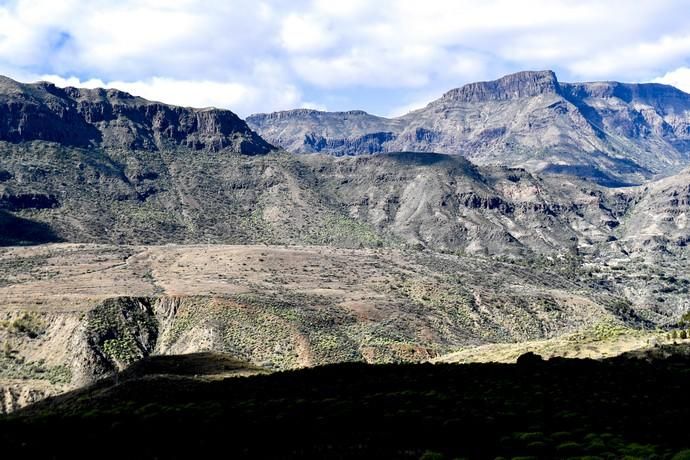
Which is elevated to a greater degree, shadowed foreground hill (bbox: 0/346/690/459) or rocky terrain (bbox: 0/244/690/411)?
shadowed foreground hill (bbox: 0/346/690/459)

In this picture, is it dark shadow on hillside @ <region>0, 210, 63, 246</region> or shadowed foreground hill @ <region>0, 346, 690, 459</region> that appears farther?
dark shadow on hillside @ <region>0, 210, 63, 246</region>

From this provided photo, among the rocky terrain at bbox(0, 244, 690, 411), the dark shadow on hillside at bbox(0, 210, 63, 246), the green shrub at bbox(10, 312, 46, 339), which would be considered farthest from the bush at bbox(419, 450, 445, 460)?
the dark shadow on hillside at bbox(0, 210, 63, 246)

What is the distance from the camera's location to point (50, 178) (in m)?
188

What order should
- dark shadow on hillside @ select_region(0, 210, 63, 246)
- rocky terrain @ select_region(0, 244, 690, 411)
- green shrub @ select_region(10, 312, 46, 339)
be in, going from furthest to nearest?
dark shadow on hillside @ select_region(0, 210, 63, 246) → green shrub @ select_region(10, 312, 46, 339) → rocky terrain @ select_region(0, 244, 690, 411)

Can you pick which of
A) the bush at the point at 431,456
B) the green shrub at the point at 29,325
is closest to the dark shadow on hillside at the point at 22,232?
the green shrub at the point at 29,325

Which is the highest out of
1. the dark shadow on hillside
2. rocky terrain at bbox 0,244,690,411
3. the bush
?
the dark shadow on hillside

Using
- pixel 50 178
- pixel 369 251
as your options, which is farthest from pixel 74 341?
pixel 50 178

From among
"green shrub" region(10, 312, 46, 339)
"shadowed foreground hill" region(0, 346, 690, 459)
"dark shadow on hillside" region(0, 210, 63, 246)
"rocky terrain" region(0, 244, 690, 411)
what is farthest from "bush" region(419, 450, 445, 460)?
"dark shadow on hillside" region(0, 210, 63, 246)

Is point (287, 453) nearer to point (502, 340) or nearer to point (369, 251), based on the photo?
point (502, 340)

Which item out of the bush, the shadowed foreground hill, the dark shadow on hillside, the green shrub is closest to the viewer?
the bush

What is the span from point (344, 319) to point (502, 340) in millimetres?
25842

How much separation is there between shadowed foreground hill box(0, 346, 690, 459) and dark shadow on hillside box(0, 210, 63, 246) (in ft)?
387

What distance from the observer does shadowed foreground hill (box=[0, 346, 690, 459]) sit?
2434cm

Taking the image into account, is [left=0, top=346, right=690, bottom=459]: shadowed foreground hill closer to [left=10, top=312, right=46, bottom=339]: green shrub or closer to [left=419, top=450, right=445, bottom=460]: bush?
[left=419, top=450, right=445, bottom=460]: bush
